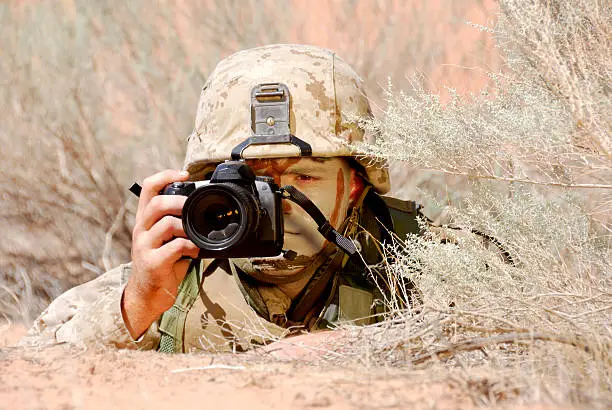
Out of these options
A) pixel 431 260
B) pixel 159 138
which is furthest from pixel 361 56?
pixel 431 260

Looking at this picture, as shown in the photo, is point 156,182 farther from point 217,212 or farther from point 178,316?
point 178,316

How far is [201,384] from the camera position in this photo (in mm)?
1420

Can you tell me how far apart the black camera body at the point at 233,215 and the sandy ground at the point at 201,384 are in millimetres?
413

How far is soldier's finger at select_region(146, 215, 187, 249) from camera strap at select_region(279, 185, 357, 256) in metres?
0.32

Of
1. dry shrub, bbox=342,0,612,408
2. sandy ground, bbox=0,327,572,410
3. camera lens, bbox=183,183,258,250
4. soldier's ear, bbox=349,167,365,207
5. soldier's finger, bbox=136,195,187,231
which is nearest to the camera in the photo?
sandy ground, bbox=0,327,572,410

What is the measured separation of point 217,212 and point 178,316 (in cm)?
52

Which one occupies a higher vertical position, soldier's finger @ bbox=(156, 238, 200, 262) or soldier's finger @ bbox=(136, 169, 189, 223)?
soldier's finger @ bbox=(136, 169, 189, 223)

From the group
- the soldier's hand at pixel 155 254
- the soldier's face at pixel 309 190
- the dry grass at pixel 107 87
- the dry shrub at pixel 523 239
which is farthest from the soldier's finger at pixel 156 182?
the dry grass at pixel 107 87

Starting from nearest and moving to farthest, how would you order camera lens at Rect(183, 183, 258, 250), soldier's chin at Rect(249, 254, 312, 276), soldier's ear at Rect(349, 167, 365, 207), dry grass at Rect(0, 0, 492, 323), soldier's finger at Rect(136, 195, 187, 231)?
camera lens at Rect(183, 183, 258, 250), soldier's finger at Rect(136, 195, 187, 231), soldier's chin at Rect(249, 254, 312, 276), soldier's ear at Rect(349, 167, 365, 207), dry grass at Rect(0, 0, 492, 323)

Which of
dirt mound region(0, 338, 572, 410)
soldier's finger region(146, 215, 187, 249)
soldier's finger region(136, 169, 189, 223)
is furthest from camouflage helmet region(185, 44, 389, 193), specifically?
dirt mound region(0, 338, 572, 410)

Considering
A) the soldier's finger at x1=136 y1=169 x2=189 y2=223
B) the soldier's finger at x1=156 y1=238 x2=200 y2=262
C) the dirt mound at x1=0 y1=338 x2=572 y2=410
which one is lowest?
the dirt mound at x1=0 y1=338 x2=572 y2=410

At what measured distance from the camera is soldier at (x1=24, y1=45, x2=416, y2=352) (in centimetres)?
226

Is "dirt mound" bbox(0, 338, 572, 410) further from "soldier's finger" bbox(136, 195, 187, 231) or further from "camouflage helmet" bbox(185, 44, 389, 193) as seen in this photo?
"camouflage helmet" bbox(185, 44, 389, 193)

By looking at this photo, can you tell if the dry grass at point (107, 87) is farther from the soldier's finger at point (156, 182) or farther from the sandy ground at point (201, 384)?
the sandy ground at point (201, 384)
